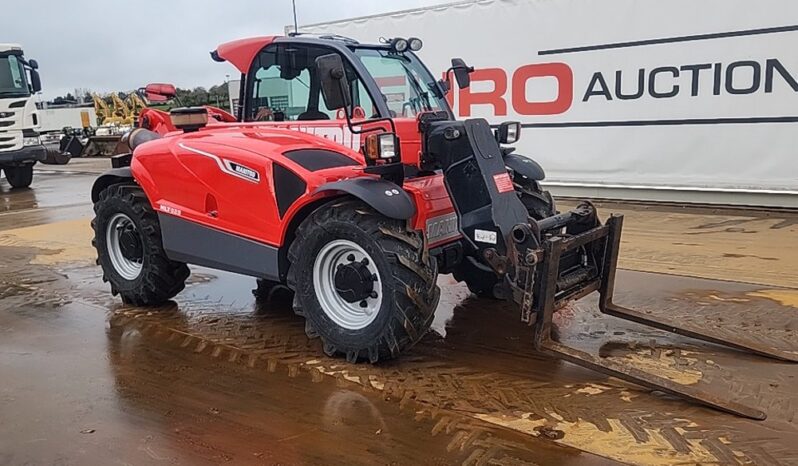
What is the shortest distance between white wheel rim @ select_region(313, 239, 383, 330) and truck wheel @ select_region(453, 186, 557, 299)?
2.79ft

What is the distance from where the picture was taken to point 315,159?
4723 mm

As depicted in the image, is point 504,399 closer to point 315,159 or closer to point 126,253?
point 315,159

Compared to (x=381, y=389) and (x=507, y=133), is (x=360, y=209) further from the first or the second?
(x=507, y=133)

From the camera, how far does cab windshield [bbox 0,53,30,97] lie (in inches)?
600

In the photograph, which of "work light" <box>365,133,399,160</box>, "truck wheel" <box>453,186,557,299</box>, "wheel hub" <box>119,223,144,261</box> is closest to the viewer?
"work light" <box>365,133,399,160</box>

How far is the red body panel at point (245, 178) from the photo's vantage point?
15.3 feet

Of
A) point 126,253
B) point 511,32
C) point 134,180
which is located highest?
point 511,32

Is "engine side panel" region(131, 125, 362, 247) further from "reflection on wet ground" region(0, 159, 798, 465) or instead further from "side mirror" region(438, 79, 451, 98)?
"side mirror" region(438, 79, 451, 98)

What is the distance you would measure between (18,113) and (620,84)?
41.6ft

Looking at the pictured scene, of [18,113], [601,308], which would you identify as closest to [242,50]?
[601,308]

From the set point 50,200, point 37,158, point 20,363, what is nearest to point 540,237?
point 20,363

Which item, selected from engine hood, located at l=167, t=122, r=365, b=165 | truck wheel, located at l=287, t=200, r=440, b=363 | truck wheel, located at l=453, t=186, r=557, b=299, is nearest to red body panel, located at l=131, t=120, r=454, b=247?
engine hood, located at l=167, t=122, r=365, b=165

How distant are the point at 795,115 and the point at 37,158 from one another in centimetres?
1488

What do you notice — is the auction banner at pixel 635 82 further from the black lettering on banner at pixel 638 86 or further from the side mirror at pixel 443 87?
the side mirror at pixel 443 87
